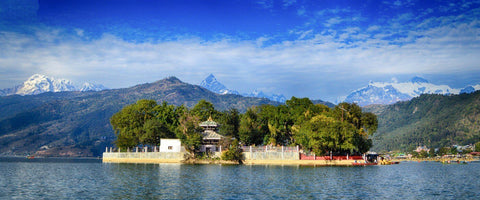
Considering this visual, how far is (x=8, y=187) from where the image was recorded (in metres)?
45.7

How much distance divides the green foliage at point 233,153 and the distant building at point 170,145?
13.4 metres

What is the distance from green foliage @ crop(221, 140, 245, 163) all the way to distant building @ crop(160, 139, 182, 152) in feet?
43.9

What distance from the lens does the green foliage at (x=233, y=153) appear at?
96.9 metres

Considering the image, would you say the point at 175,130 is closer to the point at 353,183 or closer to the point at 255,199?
the point at 353,183

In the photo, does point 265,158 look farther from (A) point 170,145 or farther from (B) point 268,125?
(A) point 170,145

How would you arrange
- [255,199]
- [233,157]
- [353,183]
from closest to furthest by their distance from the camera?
1. [255,199]
2. [353,183]
3. [233,157]

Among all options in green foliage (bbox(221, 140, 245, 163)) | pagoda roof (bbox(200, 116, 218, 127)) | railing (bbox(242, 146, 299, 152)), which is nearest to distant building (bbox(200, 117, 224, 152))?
pagoda roof (bbox(200, 116, 218, 127))

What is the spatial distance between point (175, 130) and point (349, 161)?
4419cm

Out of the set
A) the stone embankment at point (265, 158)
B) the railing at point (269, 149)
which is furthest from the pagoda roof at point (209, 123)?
the railing at point (269, 149)

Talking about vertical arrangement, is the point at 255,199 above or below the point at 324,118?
below

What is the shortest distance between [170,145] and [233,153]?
18.1 metres

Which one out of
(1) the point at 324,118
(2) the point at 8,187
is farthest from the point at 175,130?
(2) the point at 8,187

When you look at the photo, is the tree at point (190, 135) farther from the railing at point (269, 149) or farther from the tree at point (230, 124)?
the railing at point (269, 149)

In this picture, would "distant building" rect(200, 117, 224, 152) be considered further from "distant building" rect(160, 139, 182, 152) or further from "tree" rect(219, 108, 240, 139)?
"distant building" rect(160, 139, 182, 152)
